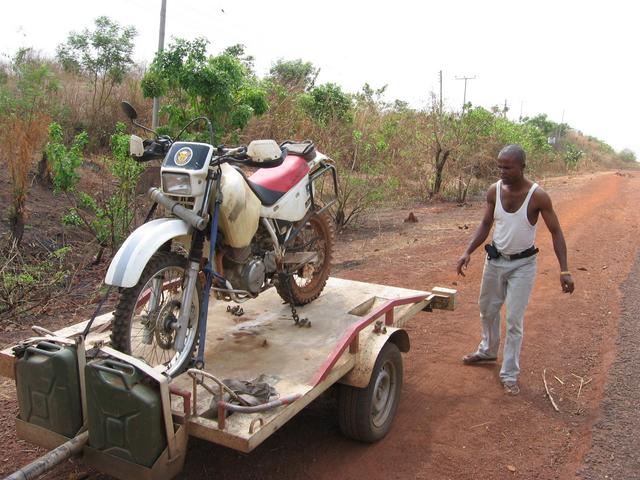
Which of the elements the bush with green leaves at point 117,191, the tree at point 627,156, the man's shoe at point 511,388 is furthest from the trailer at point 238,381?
the tree at point 627,156

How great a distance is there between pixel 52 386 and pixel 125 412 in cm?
49

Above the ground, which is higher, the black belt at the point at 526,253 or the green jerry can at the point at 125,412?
the black belt at the point at 526,253

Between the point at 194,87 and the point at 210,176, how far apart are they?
5117 mm

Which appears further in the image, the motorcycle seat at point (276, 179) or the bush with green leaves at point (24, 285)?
the bush with green leaves at point (24, 285)

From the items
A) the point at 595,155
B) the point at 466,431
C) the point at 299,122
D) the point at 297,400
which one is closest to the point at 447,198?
the point at 299,122

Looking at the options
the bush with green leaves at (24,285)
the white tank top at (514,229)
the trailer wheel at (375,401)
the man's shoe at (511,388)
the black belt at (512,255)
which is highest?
the white tank top at (514,229)

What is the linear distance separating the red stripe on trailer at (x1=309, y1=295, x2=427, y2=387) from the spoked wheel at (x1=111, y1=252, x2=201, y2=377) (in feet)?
2.53

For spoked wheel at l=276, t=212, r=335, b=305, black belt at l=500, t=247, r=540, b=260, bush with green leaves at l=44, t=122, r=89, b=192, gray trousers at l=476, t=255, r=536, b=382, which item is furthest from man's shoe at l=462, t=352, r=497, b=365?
bush with green leaves at l=44, t=122, r=89, b=192

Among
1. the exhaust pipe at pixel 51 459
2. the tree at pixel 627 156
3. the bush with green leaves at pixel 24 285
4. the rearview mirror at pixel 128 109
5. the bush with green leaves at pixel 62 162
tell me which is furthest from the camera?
the tree at pixel 627 156

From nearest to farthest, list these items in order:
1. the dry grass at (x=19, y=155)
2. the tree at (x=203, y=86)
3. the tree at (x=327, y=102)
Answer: the dry grass at (x=19, y=155) < the tree at (x=203, y=86) < the tree at (x=327, y=102)

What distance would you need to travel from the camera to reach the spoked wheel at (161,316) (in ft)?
10.5

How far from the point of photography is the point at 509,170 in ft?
14.7

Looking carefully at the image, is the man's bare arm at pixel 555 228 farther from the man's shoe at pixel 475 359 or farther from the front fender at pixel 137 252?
the front fender at pixel 137 252

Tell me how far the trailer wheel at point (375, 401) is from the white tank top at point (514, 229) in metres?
1.34
